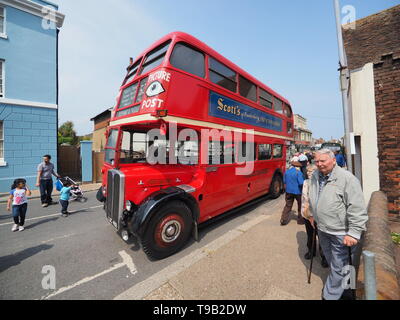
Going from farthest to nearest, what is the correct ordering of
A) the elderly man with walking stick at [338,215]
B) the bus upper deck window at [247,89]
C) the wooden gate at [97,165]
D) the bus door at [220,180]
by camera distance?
1. the wooden gate at [97,165]
2. the bus upper deck window at [247,89]
3. the bus door at [220,180]
4. the elderly man with walking stick at [338,215]

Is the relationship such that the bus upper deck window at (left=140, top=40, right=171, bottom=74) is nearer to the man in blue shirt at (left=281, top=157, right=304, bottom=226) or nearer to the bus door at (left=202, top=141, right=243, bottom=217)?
the bus door at (left=202, top=141, right=243, bottom=217)

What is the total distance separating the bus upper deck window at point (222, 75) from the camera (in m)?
4.14

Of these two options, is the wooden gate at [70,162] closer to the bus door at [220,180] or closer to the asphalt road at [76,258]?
the asphalt road at [76,258]

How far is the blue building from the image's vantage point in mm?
8742

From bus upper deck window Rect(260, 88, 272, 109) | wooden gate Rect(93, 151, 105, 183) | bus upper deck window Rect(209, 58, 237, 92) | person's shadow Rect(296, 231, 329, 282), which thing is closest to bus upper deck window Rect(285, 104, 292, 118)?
bus upper deck window Rect(260, 88, 272, 109)

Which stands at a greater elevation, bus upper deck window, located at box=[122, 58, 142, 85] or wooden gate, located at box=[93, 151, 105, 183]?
bus upper deck window, located at box=[122, 58, 142, 85]

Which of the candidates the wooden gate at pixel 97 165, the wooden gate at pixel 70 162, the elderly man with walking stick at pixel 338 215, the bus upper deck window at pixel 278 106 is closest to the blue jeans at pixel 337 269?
the elderly man with walking stick at pixel 338 215

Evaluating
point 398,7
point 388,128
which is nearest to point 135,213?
point 388,128

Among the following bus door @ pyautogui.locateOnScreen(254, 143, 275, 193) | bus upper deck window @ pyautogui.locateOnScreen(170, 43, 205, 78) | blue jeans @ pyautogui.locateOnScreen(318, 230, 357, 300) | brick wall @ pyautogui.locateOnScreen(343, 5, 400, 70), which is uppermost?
brick wall @ pyautogui.locateOnScreen(343, 5, 400, 70)

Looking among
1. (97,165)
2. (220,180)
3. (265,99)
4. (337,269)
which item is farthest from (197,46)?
(97,165)

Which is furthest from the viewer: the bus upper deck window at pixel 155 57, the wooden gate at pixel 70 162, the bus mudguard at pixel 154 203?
the wooden gate at pixel 70 162

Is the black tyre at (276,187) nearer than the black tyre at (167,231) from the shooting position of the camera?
No

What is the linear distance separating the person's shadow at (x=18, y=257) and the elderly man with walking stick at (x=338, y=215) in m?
4.95

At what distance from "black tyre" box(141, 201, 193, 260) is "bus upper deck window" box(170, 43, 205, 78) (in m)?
2.71
